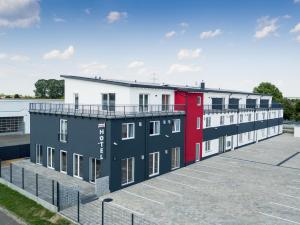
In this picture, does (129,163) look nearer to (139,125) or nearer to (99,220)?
(139,125)

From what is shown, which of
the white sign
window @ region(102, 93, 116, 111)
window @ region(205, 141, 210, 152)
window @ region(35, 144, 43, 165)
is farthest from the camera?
window @ region(205, 141, 210, 152)

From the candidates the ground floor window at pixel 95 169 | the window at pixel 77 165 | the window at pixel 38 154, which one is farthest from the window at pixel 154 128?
the window at pixel 38 154

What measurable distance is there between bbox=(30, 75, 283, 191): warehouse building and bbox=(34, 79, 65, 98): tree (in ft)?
372

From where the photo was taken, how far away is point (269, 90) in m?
80.2

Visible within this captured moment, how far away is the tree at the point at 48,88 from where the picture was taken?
13725 cm

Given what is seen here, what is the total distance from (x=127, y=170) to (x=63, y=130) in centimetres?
749

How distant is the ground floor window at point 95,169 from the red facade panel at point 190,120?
1079 centimetres

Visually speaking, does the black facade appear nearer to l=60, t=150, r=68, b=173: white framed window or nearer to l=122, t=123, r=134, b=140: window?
l=122, t=123, r=134, b=140: window

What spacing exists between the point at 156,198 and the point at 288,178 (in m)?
14.2

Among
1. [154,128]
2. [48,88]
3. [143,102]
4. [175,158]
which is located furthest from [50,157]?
[48,88]

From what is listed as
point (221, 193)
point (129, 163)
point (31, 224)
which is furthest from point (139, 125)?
point (31, 224)

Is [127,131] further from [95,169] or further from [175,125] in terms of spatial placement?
[175,125]

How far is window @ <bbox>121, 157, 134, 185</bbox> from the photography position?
23328 mm

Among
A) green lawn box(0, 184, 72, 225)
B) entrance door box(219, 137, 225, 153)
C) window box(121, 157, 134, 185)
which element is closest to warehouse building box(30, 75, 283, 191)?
window box(121, 157, 134, 185)
